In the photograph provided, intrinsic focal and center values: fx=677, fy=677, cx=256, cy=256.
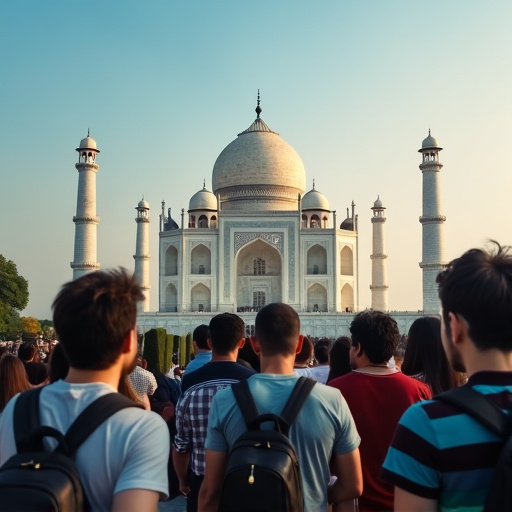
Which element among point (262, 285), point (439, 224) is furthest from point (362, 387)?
point (262, 285)

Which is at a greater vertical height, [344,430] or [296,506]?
[344,430]

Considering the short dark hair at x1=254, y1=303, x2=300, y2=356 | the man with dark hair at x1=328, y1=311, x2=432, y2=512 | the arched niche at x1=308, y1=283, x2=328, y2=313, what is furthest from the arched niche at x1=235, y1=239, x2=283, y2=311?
the short dark hair at x1=254, y1=303, x2=300, y2=356

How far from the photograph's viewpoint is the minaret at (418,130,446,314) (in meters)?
23.4

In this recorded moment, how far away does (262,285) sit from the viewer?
27.3m

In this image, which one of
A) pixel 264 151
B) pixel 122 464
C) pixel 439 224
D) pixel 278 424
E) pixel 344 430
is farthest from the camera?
A: pixel 264 151

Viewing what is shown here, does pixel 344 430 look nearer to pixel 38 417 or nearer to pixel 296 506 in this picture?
pixel 296 506

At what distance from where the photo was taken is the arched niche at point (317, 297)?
26.8 meters

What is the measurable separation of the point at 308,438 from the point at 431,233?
2244 cm

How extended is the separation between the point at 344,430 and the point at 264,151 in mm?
27915

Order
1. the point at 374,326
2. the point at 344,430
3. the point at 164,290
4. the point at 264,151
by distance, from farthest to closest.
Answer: the point at 264,151 < the point at 164,290 < the point at 374,326 < the point at 344,430

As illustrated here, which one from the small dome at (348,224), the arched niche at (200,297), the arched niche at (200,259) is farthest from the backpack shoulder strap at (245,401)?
the small dome at (348,224)

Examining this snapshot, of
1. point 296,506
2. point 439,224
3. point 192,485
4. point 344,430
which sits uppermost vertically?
point 439,224

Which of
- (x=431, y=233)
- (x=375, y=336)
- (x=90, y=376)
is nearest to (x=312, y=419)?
(x=375, y=336)

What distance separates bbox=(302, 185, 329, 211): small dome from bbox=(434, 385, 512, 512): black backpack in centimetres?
2718
